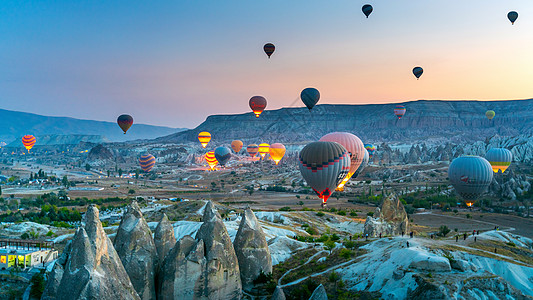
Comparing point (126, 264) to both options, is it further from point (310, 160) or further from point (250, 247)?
point (310, 160)

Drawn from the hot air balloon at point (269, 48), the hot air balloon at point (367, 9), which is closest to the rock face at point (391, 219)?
the hot air balloon at point (367, 9)

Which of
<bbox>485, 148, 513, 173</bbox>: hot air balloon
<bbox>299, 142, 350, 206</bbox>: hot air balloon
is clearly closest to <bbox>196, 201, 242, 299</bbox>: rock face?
<bbox>299, 142, 350, 206</bbox>: hot air balloon

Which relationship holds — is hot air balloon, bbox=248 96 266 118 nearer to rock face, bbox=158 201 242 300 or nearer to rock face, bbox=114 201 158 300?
rock face, bbox=158 201 242 300

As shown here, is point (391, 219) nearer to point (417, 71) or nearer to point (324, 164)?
point (324, 164)

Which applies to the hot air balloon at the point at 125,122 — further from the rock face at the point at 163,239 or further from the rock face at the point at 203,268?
the rock face at the point at 203,268

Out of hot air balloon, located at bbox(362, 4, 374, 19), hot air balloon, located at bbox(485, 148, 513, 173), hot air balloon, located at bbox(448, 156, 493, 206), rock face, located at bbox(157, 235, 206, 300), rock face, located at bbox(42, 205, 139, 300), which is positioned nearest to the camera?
rock face, located at bbox(42, 205, 139, 300)

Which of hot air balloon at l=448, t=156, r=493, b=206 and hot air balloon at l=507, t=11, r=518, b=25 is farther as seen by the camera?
hot air balloon at l=507, t=11, r=518, b=25
